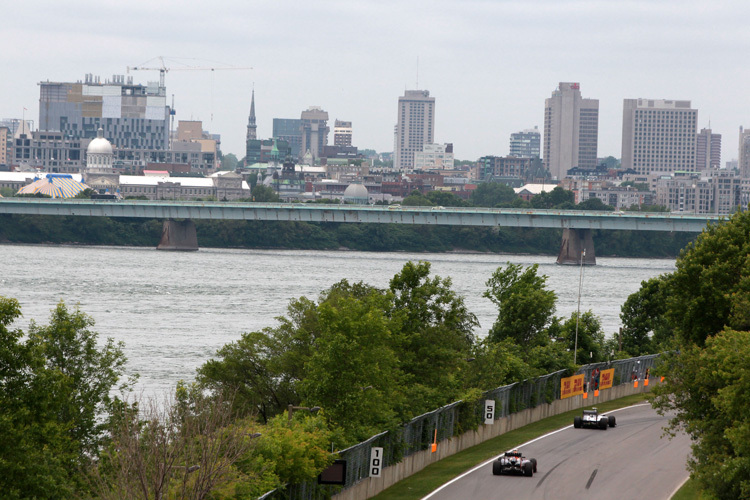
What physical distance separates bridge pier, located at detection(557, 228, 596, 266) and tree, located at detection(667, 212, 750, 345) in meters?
136

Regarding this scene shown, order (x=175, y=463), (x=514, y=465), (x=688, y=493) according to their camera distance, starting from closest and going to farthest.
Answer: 1. (x=175, y=463)
2. (x=688, y=493)
3. (x=514, y=465)

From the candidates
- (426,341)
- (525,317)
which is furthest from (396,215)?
(426,341)

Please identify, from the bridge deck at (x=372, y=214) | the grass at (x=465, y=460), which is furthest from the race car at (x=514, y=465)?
the bridge deck at (x=372, y=214)

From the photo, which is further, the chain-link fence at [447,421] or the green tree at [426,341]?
the green tree at [426,341]

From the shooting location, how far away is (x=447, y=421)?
49094 millimetres

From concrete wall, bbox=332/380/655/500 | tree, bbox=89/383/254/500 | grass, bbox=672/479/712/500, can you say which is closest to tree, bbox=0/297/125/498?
tree, bbox=89/383/254/500

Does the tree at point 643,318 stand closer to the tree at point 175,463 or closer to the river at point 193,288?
the river at point 193,288

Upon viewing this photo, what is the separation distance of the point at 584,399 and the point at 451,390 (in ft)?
44.6

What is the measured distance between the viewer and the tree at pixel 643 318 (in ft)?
262

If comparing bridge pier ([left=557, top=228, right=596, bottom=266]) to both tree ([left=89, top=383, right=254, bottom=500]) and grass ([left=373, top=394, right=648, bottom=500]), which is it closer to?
grass ([left=373, top=394, right=648, bottom=500])

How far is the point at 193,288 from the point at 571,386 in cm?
6685

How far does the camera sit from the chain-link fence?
38125mm

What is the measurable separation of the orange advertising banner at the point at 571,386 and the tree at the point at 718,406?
1410 centimetres

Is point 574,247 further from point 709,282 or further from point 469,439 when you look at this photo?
point 469,439
